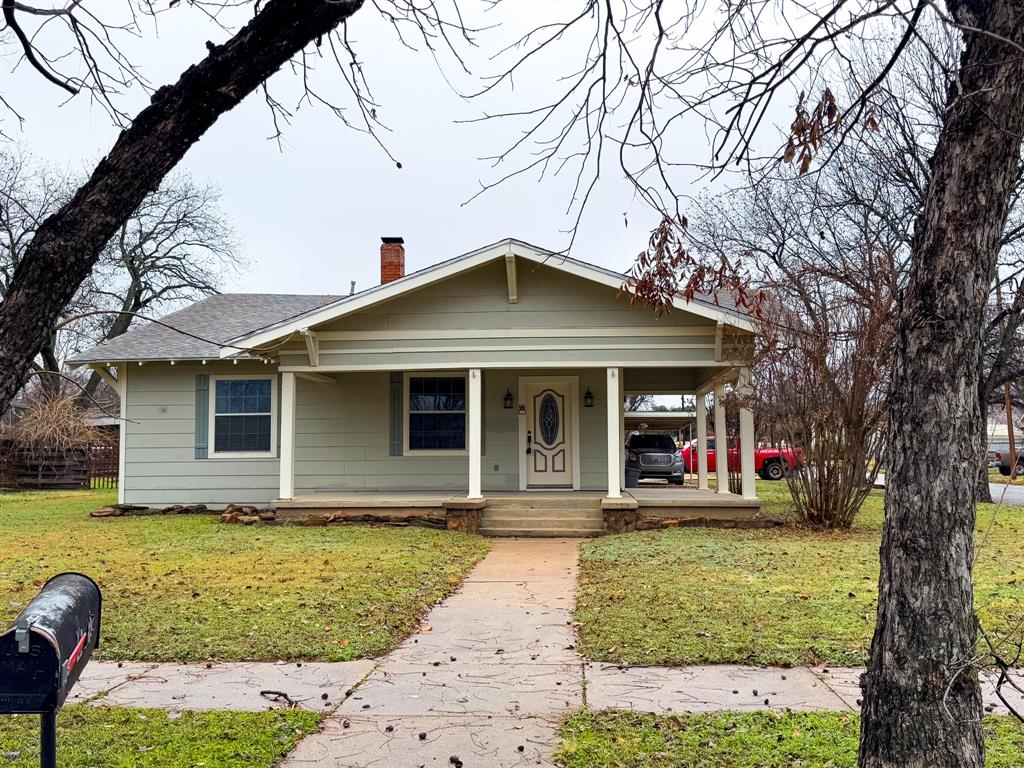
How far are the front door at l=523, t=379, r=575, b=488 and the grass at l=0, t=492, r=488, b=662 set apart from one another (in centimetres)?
335

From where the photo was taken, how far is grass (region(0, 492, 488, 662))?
19.8 feet

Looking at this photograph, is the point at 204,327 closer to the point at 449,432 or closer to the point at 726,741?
the point at 449,432

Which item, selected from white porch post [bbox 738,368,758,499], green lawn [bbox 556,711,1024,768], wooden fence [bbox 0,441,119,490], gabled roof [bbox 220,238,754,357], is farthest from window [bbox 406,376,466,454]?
wooden fence [bbox 0,441,119,490]

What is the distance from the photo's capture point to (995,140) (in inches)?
110

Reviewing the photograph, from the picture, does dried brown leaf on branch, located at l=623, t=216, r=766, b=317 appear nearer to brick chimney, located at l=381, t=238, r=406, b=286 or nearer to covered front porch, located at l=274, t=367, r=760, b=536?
covered front porch, located at l=274, t=367, r=760, b=536

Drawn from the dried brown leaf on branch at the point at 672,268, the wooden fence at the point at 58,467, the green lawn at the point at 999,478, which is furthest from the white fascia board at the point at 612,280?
the green lawn at the point at 999,478

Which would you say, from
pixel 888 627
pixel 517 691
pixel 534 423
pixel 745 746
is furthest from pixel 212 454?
pixel 888 627

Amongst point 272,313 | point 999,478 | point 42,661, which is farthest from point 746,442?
point 999,478

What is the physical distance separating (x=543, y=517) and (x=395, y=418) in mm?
3822

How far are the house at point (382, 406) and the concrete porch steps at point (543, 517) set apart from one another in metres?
0.38

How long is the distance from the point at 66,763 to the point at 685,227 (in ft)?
12.0

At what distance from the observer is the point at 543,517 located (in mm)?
12898

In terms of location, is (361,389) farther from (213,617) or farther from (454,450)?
(213,617)

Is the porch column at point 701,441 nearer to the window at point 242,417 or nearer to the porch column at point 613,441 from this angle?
the porch column at point 613,441
